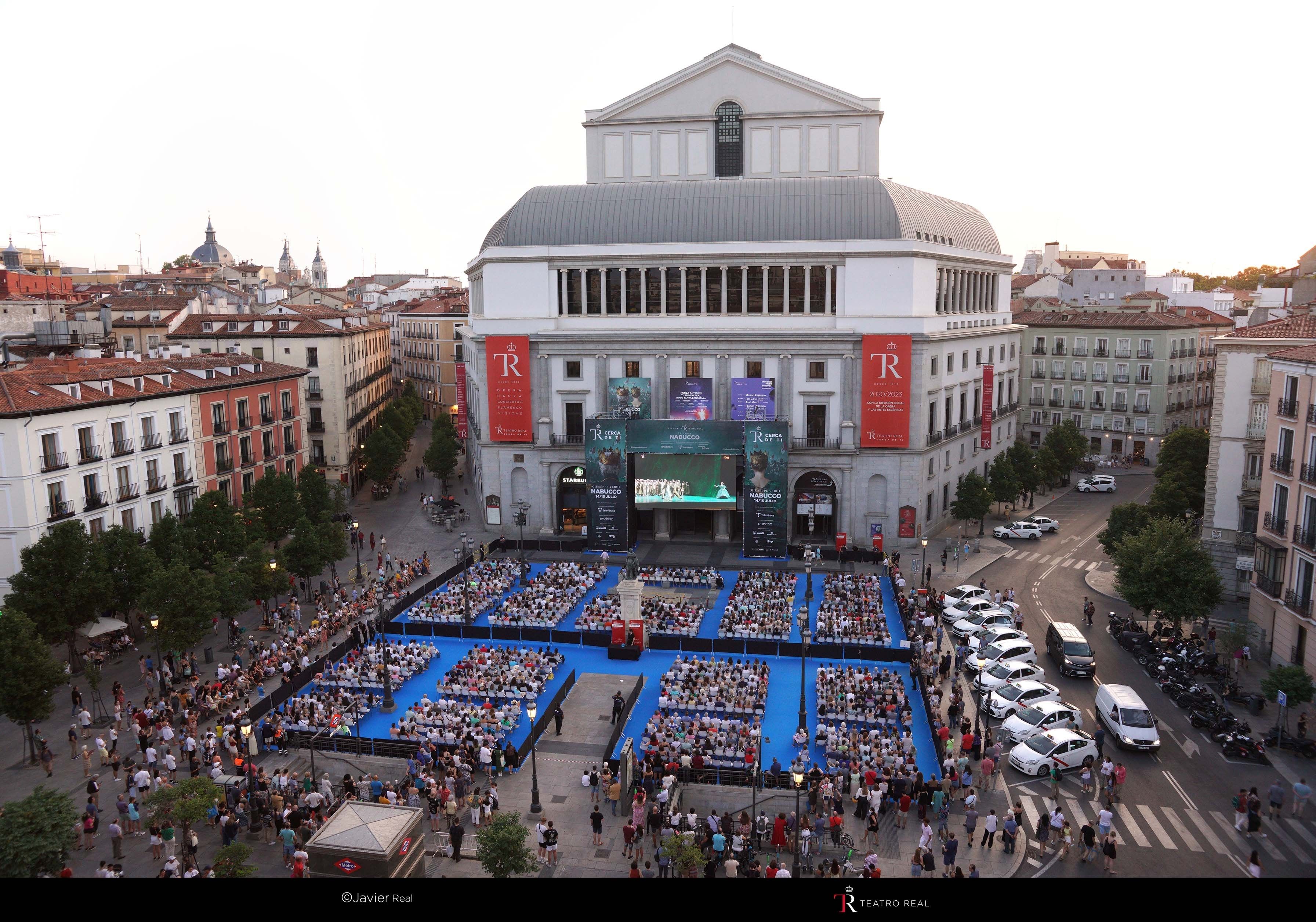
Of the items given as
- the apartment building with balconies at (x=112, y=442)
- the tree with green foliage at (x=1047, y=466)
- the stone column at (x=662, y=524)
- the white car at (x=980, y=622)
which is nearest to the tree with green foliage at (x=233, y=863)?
the apartment building with balconies at (x=112, y=442)

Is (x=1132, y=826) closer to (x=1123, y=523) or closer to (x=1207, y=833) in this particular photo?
(x=1207, y=833)

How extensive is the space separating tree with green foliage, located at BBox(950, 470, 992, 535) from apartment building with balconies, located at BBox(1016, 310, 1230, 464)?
29464mm

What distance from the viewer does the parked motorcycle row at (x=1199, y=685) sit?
3019 centimetres

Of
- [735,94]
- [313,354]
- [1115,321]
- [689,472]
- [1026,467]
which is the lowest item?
[1026,467]

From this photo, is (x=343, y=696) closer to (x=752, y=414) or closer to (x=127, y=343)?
(x=752, y=414)

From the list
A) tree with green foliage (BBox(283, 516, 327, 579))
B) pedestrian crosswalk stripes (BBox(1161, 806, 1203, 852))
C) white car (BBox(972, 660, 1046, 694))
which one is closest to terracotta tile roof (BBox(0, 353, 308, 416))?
tree with green foliage (BBox(283, 516, 327, 579))

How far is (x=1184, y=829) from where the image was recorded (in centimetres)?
2580

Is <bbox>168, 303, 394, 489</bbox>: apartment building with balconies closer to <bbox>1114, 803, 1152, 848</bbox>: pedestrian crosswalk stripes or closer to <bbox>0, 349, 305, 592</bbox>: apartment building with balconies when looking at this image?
<bbox>0, 349, 305, 592</bbox>: apartment building with balconies

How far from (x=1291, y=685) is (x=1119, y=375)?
60.7 metres

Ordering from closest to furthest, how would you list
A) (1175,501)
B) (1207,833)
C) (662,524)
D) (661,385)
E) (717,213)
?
(1207,833) < (1175,501) < (661,385) < (717,213) < (662,524)

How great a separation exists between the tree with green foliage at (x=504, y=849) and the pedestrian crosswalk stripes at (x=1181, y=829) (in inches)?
691

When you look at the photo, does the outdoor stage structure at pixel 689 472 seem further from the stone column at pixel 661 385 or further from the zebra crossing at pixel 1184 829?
the zebra crossing at pixel 1184 829

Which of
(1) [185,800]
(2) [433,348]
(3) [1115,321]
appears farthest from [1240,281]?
(1) [185,800]

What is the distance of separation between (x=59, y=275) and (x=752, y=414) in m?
106
